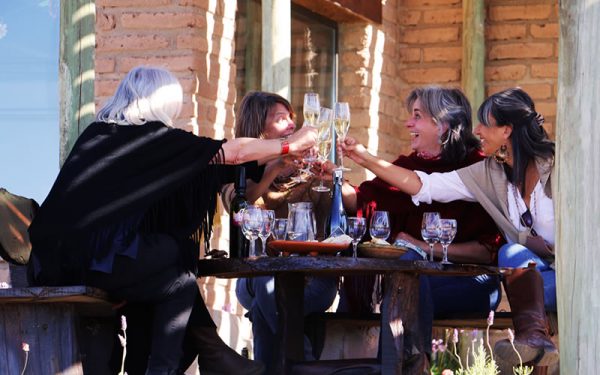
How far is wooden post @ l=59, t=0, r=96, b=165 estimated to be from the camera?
6.23m

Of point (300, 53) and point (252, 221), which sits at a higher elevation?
point (300, 53)

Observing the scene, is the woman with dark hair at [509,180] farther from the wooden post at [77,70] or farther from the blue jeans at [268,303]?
the wooden post at [77,70]

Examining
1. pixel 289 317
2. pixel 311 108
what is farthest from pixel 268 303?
pixel 311 108

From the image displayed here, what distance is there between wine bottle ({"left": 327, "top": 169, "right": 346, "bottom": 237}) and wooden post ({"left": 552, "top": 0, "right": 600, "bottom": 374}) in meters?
1.19

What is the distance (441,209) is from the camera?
5906 millimetres

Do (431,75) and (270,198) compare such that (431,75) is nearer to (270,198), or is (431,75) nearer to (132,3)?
(132,3)

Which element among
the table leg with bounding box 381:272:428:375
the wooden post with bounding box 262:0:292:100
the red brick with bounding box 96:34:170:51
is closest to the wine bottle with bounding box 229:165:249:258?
the table leg with bounding box 381:272:428:375

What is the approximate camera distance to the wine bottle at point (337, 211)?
210 inches

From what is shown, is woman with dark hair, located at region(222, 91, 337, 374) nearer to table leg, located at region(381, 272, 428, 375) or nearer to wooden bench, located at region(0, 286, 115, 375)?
table leg, located at region(381, 272, 428, 375)

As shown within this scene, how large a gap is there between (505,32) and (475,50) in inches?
13.2

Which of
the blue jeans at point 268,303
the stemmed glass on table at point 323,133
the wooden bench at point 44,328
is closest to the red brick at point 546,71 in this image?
the blue jeans at point 268,303

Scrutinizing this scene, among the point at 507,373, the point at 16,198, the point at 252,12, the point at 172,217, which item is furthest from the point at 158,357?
the point at 252,12

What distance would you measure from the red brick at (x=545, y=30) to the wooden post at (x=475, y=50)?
0.36 metres

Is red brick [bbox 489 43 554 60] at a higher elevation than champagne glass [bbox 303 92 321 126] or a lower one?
higher
